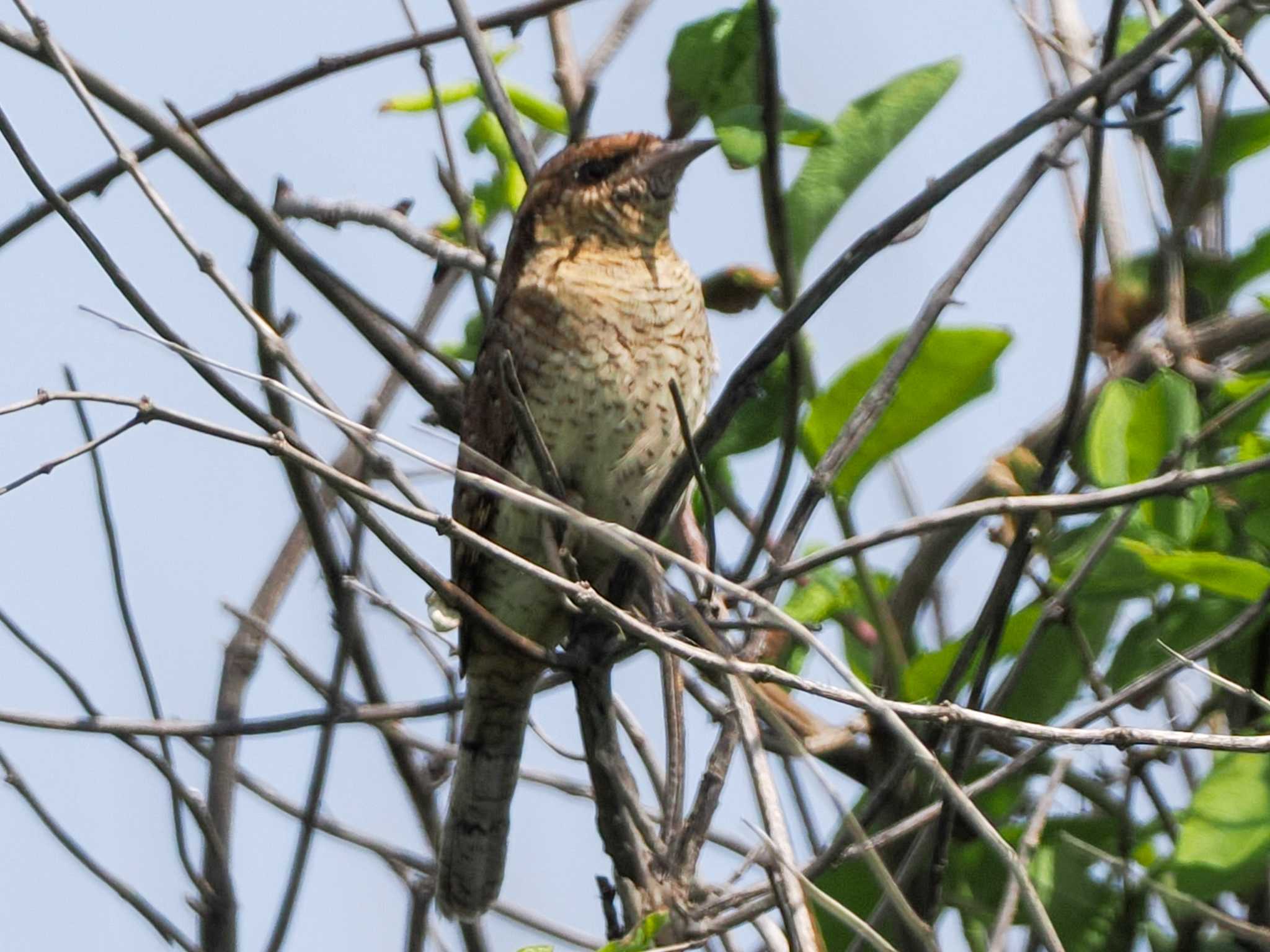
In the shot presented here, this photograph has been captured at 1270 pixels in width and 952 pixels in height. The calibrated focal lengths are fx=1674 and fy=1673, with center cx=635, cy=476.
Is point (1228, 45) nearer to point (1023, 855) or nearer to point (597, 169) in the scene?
point (1023, 855)

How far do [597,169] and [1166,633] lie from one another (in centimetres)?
142

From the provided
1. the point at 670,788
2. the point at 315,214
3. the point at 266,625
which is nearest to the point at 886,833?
the point at 670,788

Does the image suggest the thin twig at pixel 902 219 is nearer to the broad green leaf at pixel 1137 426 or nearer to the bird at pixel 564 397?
the broad green leaf at pixel 1137 426

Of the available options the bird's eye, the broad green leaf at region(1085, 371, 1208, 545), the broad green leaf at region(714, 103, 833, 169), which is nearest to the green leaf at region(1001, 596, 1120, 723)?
the broad green leaf at region(1085, 371, 1208, 545)

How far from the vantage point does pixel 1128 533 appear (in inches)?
104

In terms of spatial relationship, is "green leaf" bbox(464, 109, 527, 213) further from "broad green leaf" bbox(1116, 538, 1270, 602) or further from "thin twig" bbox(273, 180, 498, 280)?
"broad green leaf" bbox(1116, 538, 1270, 602)

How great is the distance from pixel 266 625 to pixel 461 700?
538 mm

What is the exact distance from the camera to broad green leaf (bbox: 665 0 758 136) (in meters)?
2.83

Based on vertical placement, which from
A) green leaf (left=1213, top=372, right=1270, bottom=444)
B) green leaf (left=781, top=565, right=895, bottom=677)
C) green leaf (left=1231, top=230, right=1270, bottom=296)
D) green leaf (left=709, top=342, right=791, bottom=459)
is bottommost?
green leaf (left=781, top=565, right=895, bottom=677)

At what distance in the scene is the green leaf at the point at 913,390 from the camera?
107 inches

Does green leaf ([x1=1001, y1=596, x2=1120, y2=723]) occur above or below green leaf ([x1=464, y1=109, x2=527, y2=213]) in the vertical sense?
below

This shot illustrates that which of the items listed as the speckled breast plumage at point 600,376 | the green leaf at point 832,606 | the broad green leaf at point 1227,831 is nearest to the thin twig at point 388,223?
the speckled breast plumage at point 600,376

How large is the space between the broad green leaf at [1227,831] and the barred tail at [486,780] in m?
1.32

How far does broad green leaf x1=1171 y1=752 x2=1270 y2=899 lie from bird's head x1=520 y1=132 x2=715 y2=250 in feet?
5.14
